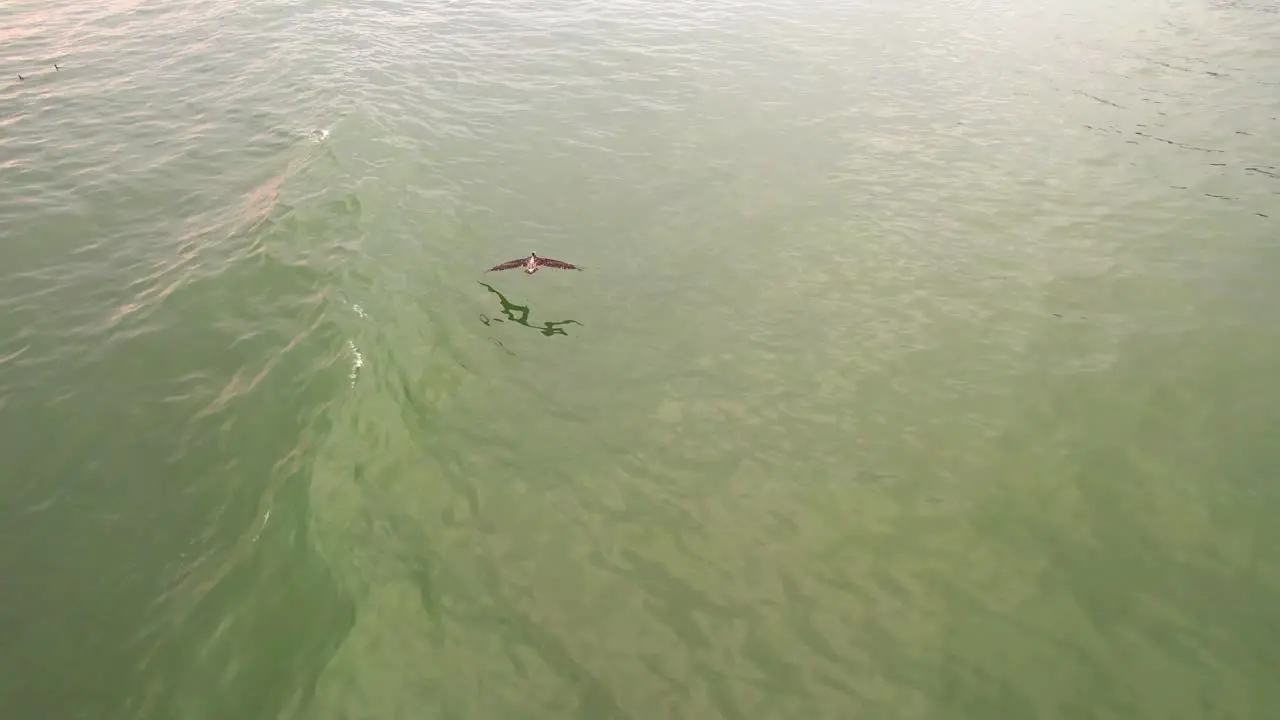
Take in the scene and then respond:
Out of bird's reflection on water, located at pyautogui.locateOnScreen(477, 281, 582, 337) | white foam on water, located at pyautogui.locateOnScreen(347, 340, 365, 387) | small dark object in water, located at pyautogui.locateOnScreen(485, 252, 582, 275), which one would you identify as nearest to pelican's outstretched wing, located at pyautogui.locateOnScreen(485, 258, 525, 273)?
small dark object in water, located at pyautogui.locateOnScreen(485, 252, 582, 275)

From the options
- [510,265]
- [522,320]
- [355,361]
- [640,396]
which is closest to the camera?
[640,396]

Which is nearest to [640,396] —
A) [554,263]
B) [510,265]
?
[554,263]

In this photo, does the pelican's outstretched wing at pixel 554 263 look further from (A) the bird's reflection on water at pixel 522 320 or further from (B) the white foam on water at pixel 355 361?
(B) the white foam on water at pixel 355 361

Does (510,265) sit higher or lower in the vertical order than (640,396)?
higher

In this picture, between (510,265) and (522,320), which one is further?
(510,265)

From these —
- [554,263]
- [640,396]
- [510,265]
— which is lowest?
[640,396]

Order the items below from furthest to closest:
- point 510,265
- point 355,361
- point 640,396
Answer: point 510,265, point 355,361, point 640,396

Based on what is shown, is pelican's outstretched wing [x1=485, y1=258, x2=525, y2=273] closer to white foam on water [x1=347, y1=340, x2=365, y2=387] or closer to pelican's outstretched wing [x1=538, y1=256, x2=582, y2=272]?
pelican's outstretched wing [x1=538, y1=256, x2=582, y2=272]

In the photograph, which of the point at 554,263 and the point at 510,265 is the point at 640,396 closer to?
the point at 554,263
